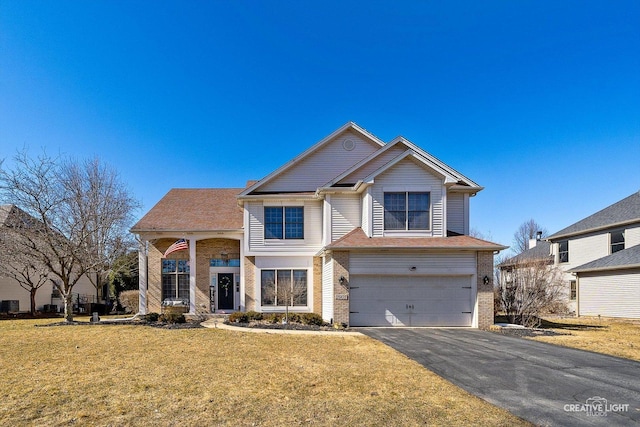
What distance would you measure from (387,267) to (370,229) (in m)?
1.90

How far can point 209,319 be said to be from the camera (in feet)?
60.2

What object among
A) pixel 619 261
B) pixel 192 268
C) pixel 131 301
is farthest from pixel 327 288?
pixel 619 261

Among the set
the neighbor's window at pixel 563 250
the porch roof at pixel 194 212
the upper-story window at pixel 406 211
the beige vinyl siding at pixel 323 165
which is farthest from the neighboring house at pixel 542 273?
the porch roof at pixel 194 212

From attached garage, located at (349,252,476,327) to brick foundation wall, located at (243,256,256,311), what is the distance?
216 inches

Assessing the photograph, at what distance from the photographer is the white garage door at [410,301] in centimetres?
1596

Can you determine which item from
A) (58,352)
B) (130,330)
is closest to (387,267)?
(130,330)

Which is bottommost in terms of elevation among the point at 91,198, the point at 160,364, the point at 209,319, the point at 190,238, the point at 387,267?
the point at 209,319

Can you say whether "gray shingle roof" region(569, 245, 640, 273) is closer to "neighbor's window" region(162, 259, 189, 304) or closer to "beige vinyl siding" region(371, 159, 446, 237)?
"beige vinyl siding" region(371, 159, 446, 237)

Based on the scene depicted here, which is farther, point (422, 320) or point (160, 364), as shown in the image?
point (422, 320)

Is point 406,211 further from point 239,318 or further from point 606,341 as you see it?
point 239,318

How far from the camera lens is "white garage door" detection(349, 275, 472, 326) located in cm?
1596

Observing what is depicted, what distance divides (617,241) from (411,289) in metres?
17.6

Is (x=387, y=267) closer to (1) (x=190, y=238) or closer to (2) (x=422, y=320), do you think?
(2) (x=422, y=320)

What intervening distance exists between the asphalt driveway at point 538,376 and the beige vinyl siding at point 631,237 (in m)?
16.4
